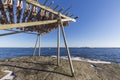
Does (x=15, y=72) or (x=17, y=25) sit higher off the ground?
(x=17, y=25)

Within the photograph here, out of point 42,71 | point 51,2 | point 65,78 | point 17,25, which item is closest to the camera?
point 17,25

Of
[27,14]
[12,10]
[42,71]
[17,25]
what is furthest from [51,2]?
[42,71]

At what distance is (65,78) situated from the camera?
982cm

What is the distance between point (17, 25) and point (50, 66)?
643cm

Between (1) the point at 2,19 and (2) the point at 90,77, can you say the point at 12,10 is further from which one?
(2) the point at 90,77

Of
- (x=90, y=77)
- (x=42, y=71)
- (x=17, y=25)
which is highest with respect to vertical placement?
(x=17, y=25)

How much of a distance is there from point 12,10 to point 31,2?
1.11 metres

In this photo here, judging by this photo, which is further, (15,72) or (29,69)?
(29,69)

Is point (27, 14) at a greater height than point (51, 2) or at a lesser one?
lesser

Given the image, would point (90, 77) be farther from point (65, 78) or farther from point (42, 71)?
point (42, 71)

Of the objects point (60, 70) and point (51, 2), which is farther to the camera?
point (60, 70)

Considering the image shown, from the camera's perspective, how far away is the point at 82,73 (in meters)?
11.1

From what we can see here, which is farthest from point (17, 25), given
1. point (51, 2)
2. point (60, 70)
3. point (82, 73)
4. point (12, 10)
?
point (82, 73)

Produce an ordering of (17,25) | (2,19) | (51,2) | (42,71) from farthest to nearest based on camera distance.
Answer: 1. (42,71)
2. (51,2)
3. (2,19)
4. (17,25)
